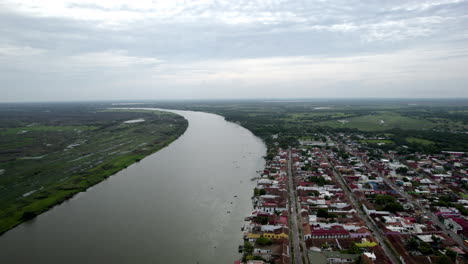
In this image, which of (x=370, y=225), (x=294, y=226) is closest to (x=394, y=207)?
(x=370, y=225)

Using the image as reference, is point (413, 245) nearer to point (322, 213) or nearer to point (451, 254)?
point (451, 254)

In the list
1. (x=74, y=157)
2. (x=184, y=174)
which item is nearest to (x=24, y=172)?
(x=74, y=157)

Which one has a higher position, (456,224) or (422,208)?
(456,224)

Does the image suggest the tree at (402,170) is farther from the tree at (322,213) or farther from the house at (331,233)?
the house at (331,233)

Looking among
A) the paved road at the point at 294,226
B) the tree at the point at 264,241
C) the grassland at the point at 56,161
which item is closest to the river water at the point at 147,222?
the tree at the point at 264,241

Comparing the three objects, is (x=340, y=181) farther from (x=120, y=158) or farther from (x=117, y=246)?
(x=120, y=158)

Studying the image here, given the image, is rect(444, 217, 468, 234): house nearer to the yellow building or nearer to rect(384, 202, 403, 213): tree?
rect(384, 202, 403, 213): tree
